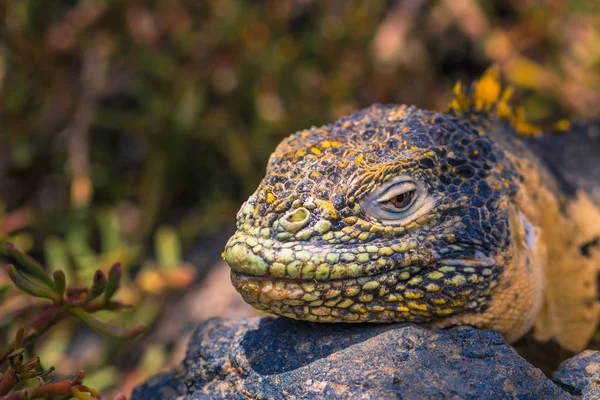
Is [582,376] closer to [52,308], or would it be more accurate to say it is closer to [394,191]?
[394,191]

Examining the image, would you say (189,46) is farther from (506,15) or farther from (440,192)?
(440,192)

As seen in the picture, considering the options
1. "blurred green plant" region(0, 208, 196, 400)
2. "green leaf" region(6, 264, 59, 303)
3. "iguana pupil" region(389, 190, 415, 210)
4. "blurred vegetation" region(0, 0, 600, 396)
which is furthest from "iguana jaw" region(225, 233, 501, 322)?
"blurred vegetation" region(0, 0, 600, 396)

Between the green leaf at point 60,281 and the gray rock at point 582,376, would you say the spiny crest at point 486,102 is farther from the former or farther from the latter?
the green leaf at point 60,281

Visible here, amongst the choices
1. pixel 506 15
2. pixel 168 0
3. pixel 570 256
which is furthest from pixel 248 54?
pixel 570 256

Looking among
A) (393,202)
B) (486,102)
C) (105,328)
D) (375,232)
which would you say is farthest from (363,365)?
(486,102)

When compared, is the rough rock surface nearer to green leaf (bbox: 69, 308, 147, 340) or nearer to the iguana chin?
A: the iguana chin

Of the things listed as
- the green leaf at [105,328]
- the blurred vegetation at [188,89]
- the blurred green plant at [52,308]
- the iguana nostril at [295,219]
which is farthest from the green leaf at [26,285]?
the blurred vegetation at [188,89]
